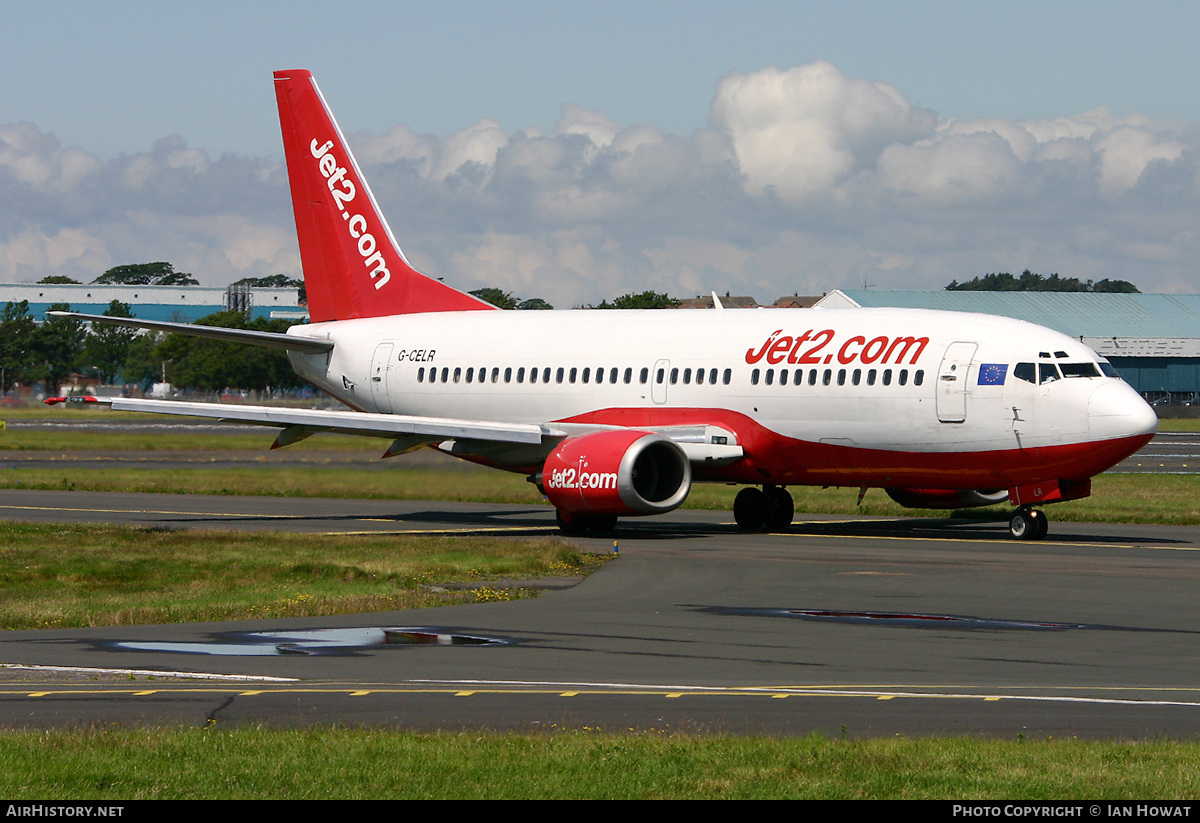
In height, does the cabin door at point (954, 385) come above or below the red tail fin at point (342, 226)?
below

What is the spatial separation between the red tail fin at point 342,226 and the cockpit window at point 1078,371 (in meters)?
17.8

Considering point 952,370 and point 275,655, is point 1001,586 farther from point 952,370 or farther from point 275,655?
point 275,655

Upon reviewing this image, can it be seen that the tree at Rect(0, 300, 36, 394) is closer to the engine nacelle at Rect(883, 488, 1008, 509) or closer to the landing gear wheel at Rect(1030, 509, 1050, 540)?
the engine nacelle at Rect(883, 488, 1008, 509)

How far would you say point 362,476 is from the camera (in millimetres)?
39688

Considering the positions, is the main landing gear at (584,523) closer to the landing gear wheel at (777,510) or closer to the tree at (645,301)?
the landing gear wheel at (777,510)

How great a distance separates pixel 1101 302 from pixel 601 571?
4737 inches

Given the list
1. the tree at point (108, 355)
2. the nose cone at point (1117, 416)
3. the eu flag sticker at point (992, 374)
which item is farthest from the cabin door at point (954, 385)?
the tree at point (108, 355)

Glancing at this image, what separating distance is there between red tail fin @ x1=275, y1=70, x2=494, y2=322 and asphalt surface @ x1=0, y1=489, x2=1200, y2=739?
16.7 metres

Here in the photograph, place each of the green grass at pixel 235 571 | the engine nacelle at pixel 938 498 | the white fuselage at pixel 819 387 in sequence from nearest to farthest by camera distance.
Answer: the green grass at pixel 235 571 → the white fuselage at pixel 819 387 → the engine nacelle at pixel 938 498

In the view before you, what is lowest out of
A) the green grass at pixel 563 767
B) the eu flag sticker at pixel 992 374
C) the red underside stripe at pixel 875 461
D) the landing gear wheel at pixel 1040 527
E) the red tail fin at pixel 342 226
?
the landing gear wheel at pixel 1040 527

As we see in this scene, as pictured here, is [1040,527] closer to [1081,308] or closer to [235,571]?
[235,571]

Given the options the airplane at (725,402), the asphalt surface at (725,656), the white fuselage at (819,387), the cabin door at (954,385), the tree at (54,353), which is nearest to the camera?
the asphalt surface at (725,656)

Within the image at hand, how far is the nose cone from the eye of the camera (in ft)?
100

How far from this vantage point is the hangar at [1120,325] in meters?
129
